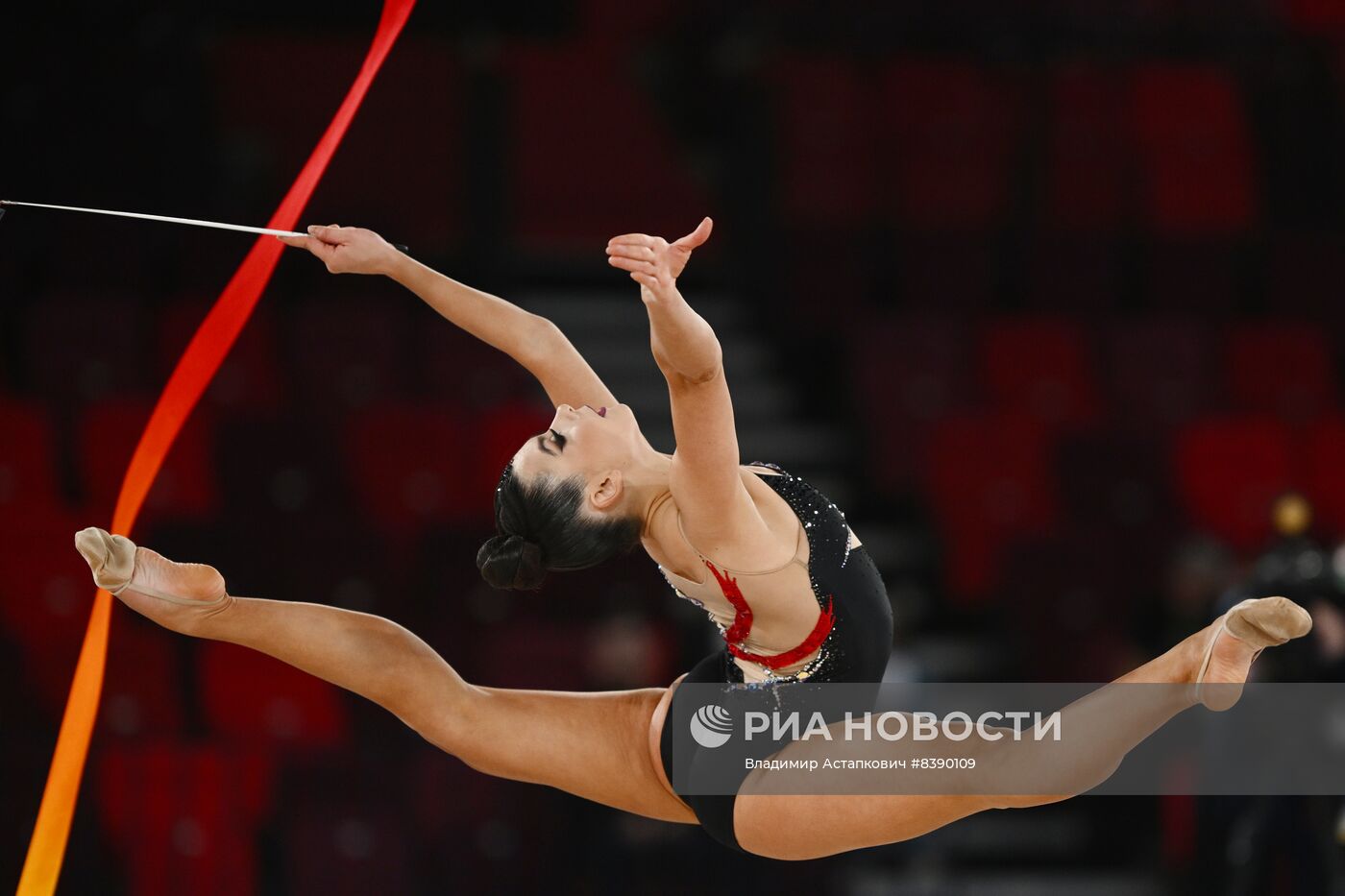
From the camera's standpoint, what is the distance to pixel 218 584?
3.29 meters

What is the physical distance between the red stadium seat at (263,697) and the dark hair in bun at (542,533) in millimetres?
2557

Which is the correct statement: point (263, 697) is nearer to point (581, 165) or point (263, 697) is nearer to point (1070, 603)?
point (1070, 603)

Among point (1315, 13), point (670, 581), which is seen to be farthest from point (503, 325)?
point (1315, 13)

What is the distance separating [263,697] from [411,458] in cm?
117

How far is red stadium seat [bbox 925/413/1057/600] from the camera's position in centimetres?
674

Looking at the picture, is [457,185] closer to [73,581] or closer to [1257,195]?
[73,581]

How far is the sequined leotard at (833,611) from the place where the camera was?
127 inches

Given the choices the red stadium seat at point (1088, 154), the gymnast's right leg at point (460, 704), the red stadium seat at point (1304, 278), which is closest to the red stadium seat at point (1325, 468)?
the red stadium seat at point (1304, 278)

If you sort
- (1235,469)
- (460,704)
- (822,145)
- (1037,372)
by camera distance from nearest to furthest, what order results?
(460,704)
(1235,469)
(1037,372)
(822,145)

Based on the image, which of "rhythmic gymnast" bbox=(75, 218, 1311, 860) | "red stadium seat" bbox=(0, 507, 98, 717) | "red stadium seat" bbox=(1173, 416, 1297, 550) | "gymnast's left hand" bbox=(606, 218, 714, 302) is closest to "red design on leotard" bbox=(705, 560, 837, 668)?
"rhythmic gymnast" bbox=(75, 218, 1311, 860)

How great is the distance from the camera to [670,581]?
337 cm

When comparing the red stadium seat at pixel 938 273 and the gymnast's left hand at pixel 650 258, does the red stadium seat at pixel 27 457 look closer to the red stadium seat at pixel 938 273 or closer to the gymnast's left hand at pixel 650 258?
the red stadium seat at pixel 938 273

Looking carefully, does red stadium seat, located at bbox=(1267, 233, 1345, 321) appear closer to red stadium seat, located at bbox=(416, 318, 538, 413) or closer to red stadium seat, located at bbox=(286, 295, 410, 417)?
red stadium seat, located at bbox=(416, 318, 538, 413)

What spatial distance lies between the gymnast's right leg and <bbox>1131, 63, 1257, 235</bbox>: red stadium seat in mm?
5256
